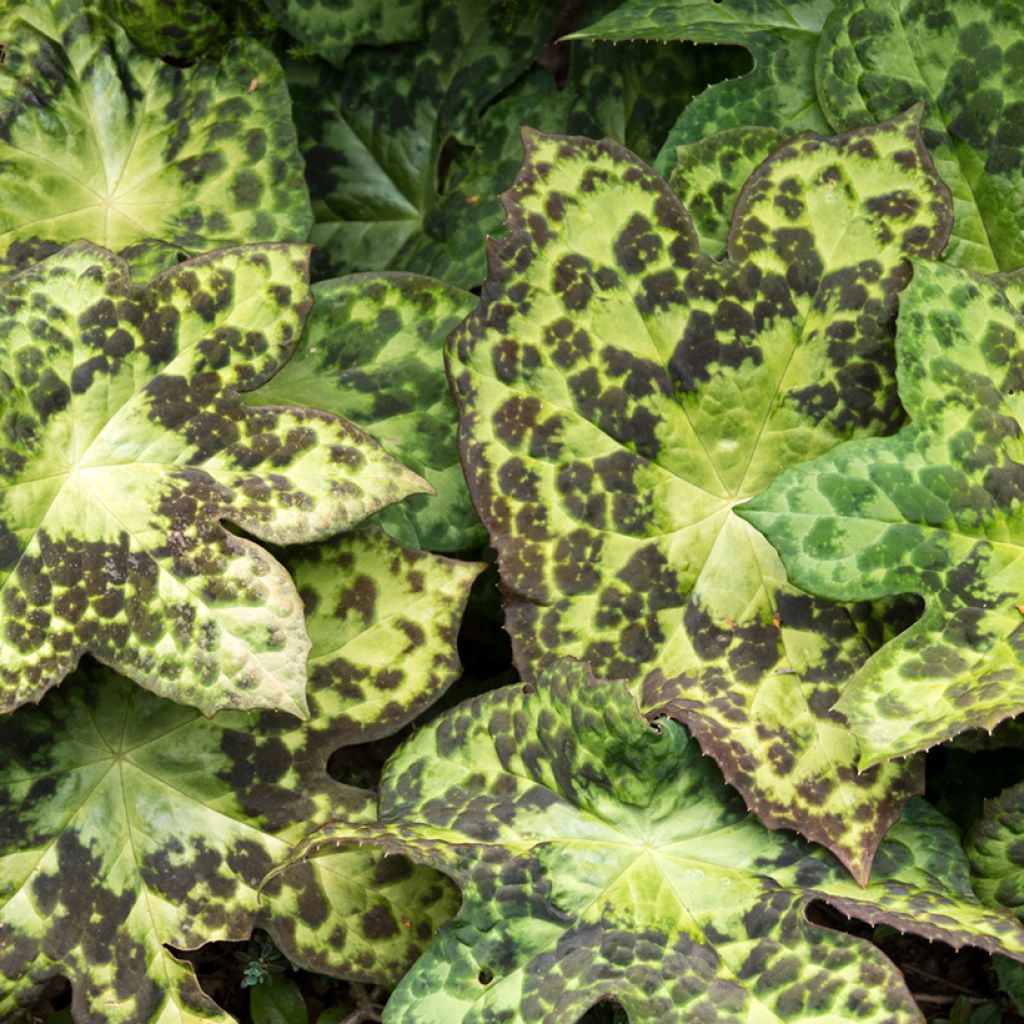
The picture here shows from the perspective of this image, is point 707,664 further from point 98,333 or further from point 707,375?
point 98,333

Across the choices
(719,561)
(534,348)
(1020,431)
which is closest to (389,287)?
(534,348)

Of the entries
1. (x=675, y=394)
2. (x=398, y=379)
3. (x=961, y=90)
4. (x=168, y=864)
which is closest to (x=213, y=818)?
(x=168, y=864)

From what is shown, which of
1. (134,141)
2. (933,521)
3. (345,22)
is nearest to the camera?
(933,521)

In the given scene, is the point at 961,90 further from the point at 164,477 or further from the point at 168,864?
the point at 168,864

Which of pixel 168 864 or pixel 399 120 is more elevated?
pixel 399 120

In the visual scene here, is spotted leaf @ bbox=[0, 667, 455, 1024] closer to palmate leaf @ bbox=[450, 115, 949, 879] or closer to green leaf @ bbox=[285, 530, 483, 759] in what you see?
green leaf @ bbox=[285, 530, 483, 759]

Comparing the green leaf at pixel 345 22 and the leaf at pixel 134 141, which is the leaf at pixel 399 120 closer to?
the green leaf at pixel 345 22

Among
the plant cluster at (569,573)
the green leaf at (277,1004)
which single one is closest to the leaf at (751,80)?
the plant cluster at (569,573)
